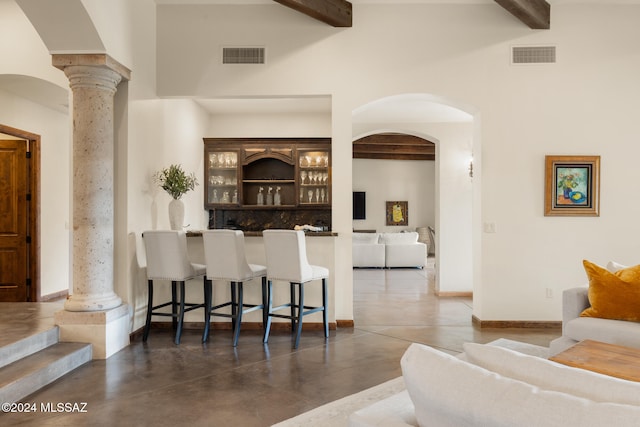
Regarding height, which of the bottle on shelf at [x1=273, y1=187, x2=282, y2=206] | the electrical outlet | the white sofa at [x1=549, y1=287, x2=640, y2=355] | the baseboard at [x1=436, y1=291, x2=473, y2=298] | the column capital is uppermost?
the column capital

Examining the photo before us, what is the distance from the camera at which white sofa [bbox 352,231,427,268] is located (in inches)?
432

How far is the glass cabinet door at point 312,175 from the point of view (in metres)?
8.44

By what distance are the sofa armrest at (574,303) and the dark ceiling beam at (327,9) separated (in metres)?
3.50

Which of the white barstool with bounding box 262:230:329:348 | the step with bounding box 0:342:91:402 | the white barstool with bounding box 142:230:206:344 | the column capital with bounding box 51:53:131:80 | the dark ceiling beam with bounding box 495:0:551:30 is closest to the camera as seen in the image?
the step with bounding box 0:342:91:402

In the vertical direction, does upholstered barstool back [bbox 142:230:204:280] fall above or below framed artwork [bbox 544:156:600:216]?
below

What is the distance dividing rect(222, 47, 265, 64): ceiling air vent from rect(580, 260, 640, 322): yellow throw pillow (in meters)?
3.86

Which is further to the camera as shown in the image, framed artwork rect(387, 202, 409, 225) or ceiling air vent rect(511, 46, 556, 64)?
framed artwork rect(387, 202, 409, 225)

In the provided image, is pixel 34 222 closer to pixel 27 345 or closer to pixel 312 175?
pixel 27 345

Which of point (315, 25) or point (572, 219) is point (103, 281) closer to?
point (315, 25)

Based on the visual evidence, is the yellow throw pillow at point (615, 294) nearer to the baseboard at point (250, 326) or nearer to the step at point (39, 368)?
the baseboard at point (250, 326)

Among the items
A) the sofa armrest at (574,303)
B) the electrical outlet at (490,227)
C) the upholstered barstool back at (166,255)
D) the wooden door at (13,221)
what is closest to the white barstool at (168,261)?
the upholstered barstool back at (166,255)

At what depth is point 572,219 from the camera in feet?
17.5

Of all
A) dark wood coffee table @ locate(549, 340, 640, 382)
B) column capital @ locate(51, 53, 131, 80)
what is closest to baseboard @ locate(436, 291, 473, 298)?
dark wood coffee table @ locate(549, 340, 640, 382)

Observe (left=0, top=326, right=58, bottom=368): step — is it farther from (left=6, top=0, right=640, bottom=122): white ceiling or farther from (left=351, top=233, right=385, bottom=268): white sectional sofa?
(left=351, top=233, right=385, bottom=268): white sectional sofa
